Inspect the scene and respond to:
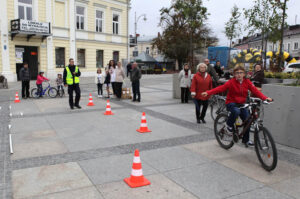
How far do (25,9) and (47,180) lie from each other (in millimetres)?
24250

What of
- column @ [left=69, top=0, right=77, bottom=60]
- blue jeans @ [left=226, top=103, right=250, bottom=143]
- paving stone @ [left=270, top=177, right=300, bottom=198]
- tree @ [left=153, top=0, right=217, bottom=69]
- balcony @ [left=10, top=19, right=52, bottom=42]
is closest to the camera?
paving stone @ [left=270, top=177, right=300, bottom=198]

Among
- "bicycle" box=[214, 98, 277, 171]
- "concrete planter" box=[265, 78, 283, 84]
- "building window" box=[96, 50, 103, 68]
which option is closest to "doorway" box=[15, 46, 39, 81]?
"building window" box=[96, 50, 103, 68]

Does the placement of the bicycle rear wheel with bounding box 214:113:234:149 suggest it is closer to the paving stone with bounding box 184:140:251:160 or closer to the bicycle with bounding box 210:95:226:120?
the paving stone with bounding box 184:140:251:160

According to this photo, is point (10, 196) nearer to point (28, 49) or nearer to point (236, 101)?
point (236, 101)

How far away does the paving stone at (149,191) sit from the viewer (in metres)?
3.61

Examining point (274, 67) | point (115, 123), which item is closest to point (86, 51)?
point (274, 67)

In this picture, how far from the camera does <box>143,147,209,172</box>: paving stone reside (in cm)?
472

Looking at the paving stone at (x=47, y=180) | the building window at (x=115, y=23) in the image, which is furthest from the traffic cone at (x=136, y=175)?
the building window at (x=115, y=23)

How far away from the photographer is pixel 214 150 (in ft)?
18.3

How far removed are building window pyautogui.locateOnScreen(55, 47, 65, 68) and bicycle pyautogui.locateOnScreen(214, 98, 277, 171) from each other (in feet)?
79.4

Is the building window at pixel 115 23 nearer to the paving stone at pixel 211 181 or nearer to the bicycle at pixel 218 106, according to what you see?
the bicycle at pixel 218 106

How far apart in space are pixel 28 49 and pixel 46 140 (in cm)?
2147

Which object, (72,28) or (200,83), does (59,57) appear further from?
(200,83)

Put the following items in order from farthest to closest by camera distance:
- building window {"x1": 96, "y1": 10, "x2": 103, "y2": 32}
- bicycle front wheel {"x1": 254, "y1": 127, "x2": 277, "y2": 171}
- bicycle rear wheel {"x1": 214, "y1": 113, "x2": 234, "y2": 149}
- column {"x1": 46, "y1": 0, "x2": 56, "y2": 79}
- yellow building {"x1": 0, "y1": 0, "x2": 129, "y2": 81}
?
building window {"x1": 96, "y1": 10, "x2": 103, "y2": 32}, column {"x1": 46, "y1": 0, "x2": 56, "y2": 79}, yellow building {"x1": 0, "y1": 0, "x2": 129, "y2": 81}, bicycle rear wheel {"x1": 214, "y1": 113, "x2": 234, "y2": 149}, bicycle front wheel {"x1": 254, "y1": 127, "x2": 277, "y2": 171}
